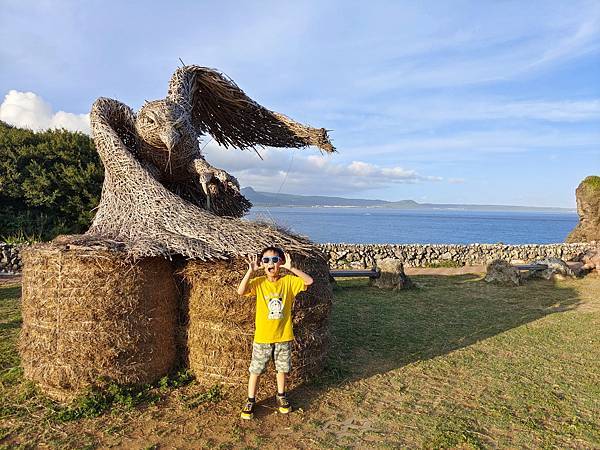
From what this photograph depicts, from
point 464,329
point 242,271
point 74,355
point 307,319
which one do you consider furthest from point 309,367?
point 464,329

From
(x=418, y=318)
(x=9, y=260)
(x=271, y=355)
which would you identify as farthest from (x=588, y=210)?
(x=9, y=260)

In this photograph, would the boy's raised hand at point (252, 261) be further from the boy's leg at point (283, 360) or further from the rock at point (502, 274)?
the rock at point (502, 274)

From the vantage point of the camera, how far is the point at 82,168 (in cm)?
1858

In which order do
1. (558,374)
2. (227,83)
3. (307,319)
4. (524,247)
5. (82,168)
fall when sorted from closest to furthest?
(307,319) < (558,374) < (227,83) < (82,168) < (524,247)

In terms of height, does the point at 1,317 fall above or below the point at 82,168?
below

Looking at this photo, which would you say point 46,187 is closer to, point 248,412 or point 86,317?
point 86,317

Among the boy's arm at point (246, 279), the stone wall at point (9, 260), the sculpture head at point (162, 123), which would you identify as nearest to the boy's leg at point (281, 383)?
the boy's arm at point (246, 279)

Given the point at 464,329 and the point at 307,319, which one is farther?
the point at 464,329

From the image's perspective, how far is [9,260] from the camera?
15625 mm

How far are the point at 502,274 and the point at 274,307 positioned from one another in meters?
12.1

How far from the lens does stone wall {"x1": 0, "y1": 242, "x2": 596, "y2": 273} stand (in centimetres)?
2055

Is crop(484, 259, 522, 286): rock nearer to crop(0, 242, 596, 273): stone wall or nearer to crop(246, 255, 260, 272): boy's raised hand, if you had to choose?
crop(0, 242, 596, 273): stone wall

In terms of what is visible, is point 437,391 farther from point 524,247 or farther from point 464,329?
point 524,247

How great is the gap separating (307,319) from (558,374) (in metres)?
3.84
